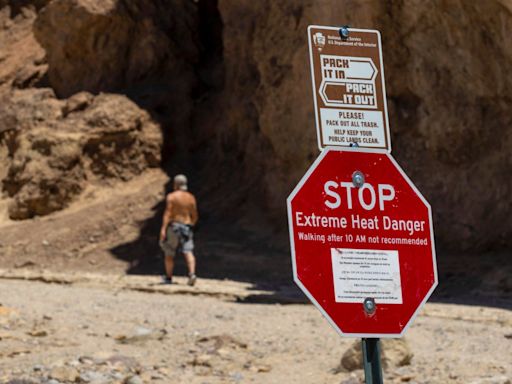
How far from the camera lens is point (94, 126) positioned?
1791 cm

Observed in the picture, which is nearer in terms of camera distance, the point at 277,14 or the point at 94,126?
the point at 277,14

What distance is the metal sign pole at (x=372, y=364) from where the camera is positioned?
2.86m

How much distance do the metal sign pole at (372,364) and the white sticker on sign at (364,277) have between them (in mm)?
136

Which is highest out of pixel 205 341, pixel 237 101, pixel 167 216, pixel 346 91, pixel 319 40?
pixel 237 101

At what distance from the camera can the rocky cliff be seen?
497 inches

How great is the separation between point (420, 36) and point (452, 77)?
30.0 inches

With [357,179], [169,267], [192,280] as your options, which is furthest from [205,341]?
[357,179]

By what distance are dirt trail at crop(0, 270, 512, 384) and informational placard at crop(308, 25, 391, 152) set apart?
441cm

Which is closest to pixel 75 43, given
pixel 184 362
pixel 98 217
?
pixel 98 217

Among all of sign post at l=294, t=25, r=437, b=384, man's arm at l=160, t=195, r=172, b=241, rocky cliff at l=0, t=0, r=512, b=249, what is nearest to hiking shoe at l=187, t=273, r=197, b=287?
man's arm at l=160, t=195, r=172, b=241

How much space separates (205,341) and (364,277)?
5918 mm

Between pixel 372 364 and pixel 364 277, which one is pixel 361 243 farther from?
pixel 372 364

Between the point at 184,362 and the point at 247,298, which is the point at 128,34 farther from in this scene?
the point at 184,362

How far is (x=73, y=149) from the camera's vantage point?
58.1ft
